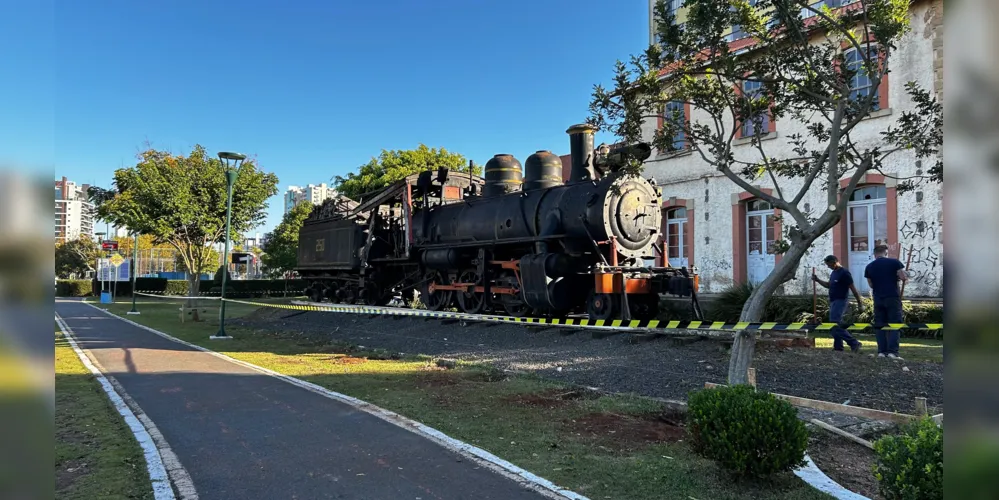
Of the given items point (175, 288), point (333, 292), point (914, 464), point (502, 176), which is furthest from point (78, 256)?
point (914, 464)

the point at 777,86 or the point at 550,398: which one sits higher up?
the point at 777,86

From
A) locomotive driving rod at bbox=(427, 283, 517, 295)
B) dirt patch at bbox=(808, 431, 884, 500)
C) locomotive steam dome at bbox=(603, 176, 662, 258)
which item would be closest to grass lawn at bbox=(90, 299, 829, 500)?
dirt patch at bbox=(808, 431, 884, 500)

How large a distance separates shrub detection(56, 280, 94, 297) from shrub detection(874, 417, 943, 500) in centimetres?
5185

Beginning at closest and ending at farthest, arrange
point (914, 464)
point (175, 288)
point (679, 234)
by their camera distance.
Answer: point (914, 464)
point (679, 234)
point (175, 288)

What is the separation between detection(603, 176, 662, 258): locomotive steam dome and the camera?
11.7 metres

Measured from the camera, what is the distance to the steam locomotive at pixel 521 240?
11.8m

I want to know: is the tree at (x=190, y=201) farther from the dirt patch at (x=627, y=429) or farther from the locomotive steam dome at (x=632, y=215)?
the dirt patch at (x=627, y=429)

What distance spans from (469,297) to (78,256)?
60.1m

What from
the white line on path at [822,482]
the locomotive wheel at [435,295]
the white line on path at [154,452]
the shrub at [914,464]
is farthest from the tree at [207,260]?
the shrub at [914,464]

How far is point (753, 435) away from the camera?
3910mm

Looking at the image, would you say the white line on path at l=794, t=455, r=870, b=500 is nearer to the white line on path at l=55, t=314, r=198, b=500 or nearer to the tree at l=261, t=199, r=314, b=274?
the white line on path at l=55, t=314, r=198, b=500

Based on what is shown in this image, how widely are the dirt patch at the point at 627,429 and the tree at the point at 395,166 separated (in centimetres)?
2941

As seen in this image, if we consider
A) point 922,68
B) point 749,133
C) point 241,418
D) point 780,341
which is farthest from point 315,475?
Answer: point 749,133

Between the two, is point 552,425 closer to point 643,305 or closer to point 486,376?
point 486,376
